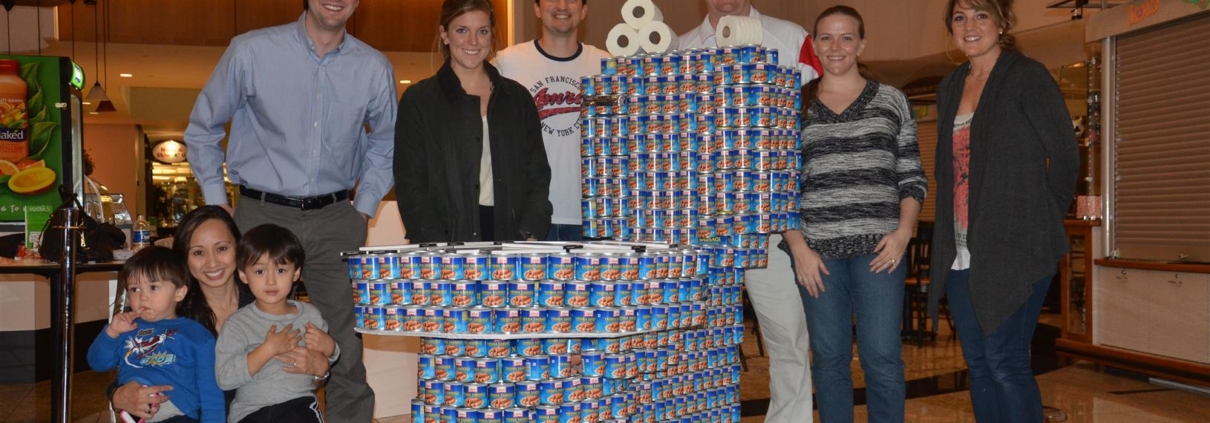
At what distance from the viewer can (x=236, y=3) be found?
12109mm

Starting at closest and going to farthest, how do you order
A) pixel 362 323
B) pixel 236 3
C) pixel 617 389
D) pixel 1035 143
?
1. pixel 362 323
2. pixel 617 389
3. pixel 1035 143
4. pixel 236 3

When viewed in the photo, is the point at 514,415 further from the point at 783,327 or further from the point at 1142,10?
the point at 1142,10

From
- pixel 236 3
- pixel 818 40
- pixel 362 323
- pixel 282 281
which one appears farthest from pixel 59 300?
pixel 236 3

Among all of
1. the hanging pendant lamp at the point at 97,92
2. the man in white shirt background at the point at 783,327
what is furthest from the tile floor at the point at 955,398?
the hanging pendant lamp at the point at 97,92

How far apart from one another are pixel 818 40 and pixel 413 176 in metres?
1.50

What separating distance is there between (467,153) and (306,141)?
58 cm

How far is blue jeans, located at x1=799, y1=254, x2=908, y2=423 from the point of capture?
11.3ft

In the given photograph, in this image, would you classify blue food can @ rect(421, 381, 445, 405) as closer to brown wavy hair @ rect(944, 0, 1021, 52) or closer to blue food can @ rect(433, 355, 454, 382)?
blue food can @ rect(433, 355, 454, 382)

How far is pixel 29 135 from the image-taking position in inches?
266

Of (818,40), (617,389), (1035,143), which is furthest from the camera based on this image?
(818,40)

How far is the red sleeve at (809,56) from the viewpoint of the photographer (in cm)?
385

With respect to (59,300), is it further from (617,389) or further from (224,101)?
(617,389)

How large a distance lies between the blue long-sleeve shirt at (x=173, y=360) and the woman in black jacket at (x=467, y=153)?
0.76 metres

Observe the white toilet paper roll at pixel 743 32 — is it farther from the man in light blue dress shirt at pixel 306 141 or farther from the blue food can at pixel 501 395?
the blue food can at pixel 501 395
